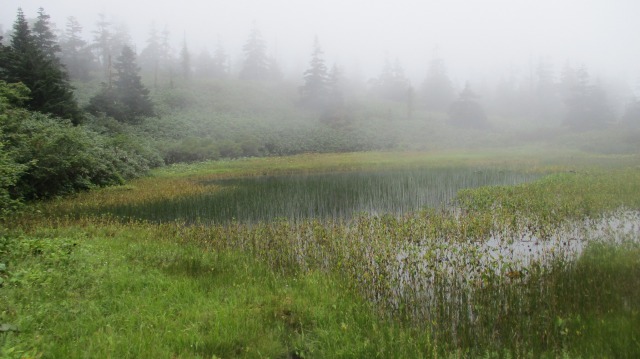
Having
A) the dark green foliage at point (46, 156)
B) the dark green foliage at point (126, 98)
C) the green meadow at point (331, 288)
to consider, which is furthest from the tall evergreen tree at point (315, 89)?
the green meadow at point (331, 288)

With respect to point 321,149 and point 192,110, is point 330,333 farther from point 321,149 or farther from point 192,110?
point 192,110

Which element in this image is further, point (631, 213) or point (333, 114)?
point (333, 114)

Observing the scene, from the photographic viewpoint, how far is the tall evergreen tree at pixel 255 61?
104375 mm

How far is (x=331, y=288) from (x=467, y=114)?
77.0 metres

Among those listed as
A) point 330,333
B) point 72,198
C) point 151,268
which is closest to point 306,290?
point 330,333

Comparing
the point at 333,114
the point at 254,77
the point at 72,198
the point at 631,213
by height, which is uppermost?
the point at 254,77

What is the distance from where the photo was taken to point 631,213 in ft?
45.7

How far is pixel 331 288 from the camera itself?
727 cm

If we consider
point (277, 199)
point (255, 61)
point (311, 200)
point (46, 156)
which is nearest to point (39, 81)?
point (46, 156)

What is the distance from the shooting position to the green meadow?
16.7 feet

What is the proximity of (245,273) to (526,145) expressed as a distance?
204 ft

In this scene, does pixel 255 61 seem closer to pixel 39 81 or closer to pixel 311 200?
pixel 39 81

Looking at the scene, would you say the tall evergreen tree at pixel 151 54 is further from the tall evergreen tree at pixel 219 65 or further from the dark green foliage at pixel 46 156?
the dark green foliage at pixel 46 156

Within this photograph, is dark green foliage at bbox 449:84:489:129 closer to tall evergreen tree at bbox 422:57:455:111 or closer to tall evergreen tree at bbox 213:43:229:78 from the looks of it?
tall evergreen tree at bbox 422:57:455:111
